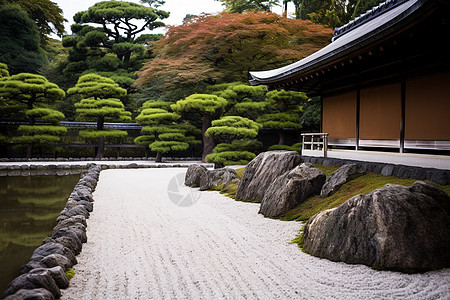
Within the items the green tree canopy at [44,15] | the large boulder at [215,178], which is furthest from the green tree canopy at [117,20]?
the large boulder at [215,178]

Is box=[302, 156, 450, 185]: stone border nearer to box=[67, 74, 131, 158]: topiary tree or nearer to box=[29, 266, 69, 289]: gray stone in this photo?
box=[29, 266, 69, 289]: gray stone

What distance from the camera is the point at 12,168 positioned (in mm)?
13883

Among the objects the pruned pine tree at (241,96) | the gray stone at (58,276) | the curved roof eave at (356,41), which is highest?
the pruned pine tree at (241,96)

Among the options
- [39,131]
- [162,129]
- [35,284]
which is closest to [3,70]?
[39,131]

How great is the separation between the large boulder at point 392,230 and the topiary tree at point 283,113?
11274 mm

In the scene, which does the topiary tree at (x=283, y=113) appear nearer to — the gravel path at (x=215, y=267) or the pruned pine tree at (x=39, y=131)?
the gravel path at (x=215, y=267)

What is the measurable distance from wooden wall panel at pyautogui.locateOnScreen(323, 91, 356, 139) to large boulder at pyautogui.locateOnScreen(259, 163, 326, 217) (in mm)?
2728

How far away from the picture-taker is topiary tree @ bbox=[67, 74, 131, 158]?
1811 centimetres

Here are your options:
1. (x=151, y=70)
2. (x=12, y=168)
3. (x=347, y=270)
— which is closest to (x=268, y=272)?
(x=347, y=270)

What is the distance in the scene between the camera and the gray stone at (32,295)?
2.33 m

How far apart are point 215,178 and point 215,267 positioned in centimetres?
575

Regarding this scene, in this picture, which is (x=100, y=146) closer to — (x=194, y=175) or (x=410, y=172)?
(x=194, y=175)

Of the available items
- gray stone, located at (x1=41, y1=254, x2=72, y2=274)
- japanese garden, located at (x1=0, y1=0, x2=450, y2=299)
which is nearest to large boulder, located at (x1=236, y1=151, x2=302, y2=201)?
japanese garden, located at (x1=0, y1=0, x2=450, y2=299)

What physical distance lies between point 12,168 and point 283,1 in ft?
64.0
